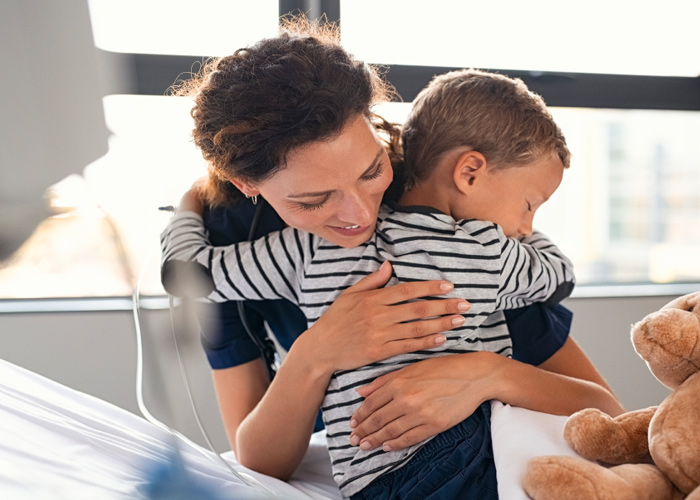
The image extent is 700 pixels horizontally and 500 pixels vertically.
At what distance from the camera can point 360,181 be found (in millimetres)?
983

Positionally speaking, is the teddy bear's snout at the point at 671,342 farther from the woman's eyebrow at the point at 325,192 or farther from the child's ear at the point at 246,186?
the child's ear at the point at 246,186

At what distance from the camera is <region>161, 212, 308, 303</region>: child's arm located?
1.14 m

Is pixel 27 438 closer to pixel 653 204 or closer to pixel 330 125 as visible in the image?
pixel 330 125

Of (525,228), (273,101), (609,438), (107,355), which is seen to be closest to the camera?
(107,355)

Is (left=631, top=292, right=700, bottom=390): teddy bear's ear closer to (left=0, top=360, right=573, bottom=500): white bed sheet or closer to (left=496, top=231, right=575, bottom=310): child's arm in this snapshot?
(left=0, top=360, right=573, bottom=500): white bed sheet

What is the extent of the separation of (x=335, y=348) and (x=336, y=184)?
26 cm

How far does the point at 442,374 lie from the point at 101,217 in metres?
0.66

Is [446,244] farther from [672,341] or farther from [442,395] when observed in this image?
[672,341]

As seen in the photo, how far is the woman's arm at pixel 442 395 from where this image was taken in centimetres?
96

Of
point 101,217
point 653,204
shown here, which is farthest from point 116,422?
point 653,204

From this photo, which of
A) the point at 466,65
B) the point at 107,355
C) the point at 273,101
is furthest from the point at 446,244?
the point at 466,65

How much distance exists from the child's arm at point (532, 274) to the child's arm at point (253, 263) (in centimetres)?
36

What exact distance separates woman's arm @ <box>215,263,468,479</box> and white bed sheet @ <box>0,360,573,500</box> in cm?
22

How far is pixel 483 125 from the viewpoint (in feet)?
3.77
